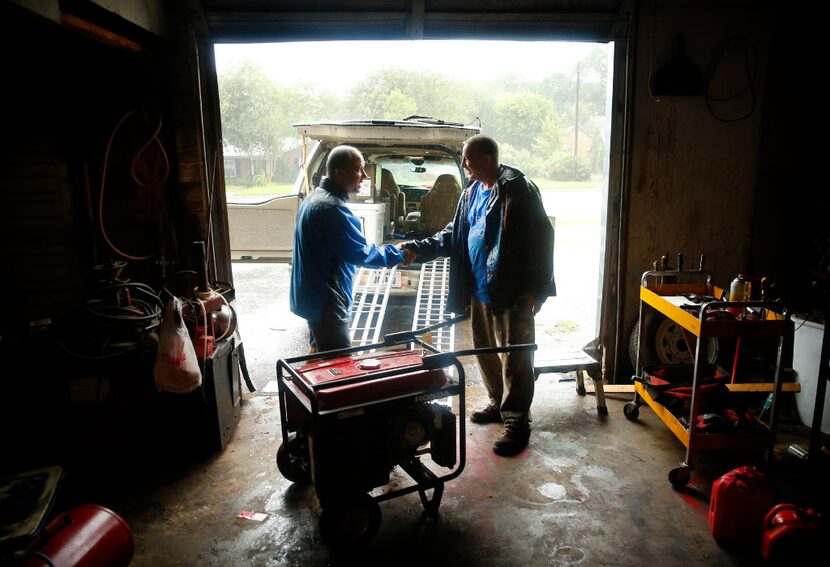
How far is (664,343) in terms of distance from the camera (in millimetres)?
3861

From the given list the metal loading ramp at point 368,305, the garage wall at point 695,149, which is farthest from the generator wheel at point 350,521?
the garage wall at point 695,149

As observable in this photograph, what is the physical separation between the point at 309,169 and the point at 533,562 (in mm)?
4464

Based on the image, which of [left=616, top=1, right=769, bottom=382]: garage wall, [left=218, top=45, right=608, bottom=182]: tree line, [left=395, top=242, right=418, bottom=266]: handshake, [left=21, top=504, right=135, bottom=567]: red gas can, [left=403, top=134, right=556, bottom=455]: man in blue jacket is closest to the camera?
[left=21, top=504, right=135, bottom=567]: red gas can

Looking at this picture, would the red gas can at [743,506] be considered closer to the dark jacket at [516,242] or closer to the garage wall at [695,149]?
the dark jacket at [516,242]

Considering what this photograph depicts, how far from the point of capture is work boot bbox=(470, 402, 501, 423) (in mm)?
3518

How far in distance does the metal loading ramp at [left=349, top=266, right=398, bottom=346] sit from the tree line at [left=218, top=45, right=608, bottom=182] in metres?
22.2

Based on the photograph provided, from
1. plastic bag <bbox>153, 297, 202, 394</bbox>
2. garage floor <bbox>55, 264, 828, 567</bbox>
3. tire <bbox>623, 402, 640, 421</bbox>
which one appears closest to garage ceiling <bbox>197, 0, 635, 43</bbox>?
plastic bag <bbox>153, 297, 202, 394</bbox>

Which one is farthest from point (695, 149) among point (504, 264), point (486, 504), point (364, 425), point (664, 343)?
point (364, 425)

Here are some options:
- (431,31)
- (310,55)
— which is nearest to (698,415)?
(431,31)

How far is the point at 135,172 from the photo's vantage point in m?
3.68

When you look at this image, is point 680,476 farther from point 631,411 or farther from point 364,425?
point 364,425

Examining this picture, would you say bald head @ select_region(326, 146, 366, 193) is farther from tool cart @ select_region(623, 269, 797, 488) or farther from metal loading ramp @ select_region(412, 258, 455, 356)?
tool cart @ select_region(623, 269, 797, 488)

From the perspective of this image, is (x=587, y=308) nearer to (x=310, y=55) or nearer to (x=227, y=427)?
(x=227, y=427)

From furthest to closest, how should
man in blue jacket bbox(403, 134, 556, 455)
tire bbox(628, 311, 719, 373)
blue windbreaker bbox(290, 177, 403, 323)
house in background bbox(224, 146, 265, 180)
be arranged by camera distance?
house in background bbox(224, 146, 265, 180) → tire bbox(628, 311, 719, 373) → man in blue jacket bbox(403, 134, 556, 455) → blue windbreaker bbox(290, 177, 403, 323)
